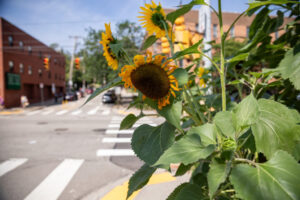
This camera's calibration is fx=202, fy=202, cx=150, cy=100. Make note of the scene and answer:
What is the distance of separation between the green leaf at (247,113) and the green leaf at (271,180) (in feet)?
0.36

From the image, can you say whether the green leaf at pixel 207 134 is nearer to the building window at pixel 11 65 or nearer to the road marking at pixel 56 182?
the road marking at pixel 56 182

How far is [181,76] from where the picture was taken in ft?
2.17

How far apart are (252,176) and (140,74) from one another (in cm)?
45

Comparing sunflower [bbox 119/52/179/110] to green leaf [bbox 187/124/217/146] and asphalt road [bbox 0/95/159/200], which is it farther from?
asphalt road [bbox 0/95/159/200]

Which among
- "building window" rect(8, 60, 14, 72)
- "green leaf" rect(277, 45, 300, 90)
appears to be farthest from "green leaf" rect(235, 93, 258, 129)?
"building window" rect(8, 60, 14, 72)

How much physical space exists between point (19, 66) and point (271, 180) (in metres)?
27.8

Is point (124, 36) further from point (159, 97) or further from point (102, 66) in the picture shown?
point (159, 97)

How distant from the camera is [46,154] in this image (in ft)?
17.6

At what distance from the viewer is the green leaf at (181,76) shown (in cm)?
64

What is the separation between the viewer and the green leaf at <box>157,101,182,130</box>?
0.63 m

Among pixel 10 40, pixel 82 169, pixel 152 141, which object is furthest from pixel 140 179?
pixel 10 40

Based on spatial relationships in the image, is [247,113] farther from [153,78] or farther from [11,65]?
[11,65]

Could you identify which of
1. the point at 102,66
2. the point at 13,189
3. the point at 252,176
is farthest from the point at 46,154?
the point at 102,66

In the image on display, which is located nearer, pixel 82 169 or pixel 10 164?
pixel 82 169
